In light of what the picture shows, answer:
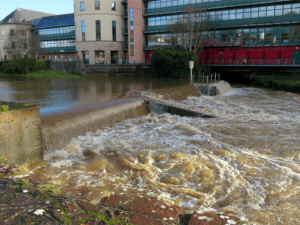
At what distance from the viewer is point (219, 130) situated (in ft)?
30.7

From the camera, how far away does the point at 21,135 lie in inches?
227

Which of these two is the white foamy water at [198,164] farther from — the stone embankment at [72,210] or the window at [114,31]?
the window at [114,31]

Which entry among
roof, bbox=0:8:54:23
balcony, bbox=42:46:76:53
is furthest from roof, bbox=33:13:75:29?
balcony, bbox=42:46:76:53

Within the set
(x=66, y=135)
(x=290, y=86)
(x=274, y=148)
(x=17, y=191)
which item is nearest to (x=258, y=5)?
(x=290, y=86)

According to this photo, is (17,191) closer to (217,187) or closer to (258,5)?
(217,187)

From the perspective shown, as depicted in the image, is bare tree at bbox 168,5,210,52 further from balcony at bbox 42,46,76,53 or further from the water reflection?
balcony at bbox 42,46,76,53

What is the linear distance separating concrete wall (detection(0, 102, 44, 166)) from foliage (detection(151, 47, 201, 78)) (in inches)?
764

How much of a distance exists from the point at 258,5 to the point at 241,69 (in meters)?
8.95

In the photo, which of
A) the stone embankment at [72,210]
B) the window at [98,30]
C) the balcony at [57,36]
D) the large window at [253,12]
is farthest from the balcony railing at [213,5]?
the stone embankment at [72,210]

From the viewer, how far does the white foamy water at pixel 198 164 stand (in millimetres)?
4770

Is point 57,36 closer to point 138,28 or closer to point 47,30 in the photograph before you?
point 47,30

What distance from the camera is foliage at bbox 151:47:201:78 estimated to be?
24.3m

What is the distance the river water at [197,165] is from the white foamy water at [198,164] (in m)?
0.02

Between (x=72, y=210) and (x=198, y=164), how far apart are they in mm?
3824
